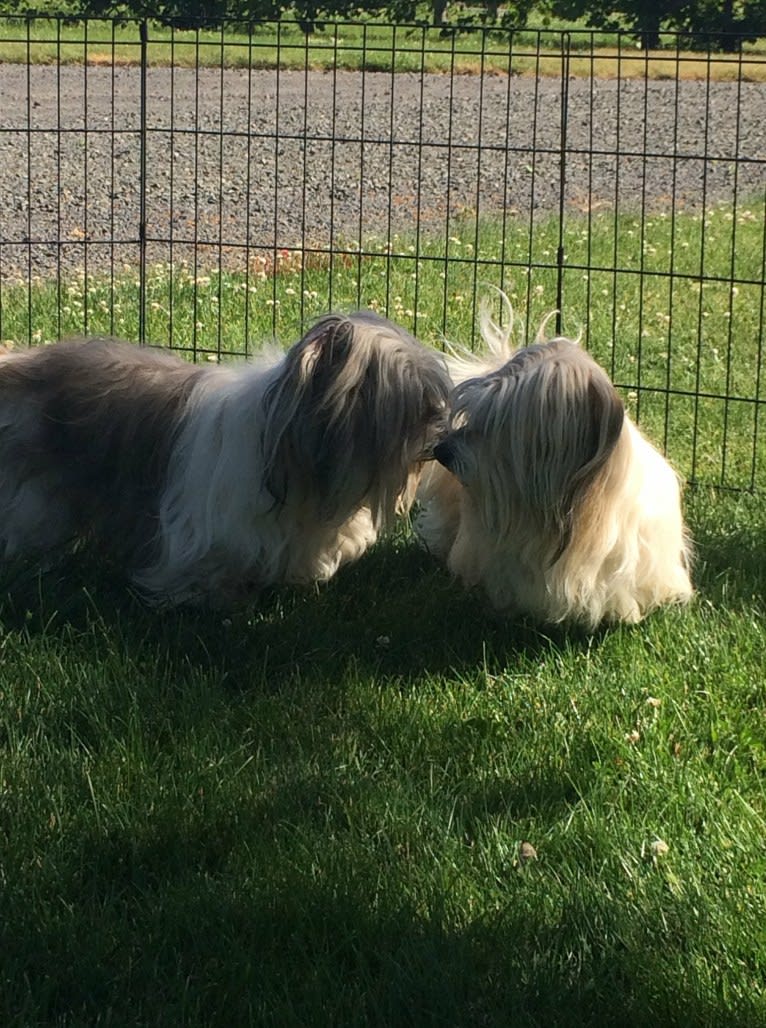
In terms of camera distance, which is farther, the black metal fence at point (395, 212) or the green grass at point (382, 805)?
the black metal fence at point (395, 212)

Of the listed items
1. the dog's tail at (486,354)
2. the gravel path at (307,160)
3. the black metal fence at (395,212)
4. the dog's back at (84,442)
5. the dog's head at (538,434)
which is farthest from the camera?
the gravel path at (307,160)

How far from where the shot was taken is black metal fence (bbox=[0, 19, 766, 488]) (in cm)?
615

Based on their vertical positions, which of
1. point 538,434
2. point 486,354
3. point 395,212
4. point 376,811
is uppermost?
point 395,212

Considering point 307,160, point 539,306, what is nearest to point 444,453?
point 539,306

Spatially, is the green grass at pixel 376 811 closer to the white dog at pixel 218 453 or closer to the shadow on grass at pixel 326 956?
the shadow on grass at pixel 326 956

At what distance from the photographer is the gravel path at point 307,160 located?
9.12 m

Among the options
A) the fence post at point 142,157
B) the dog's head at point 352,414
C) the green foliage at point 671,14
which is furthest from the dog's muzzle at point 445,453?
the green foliage at point 671,14

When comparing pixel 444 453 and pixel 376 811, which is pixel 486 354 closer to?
pixel 444 453

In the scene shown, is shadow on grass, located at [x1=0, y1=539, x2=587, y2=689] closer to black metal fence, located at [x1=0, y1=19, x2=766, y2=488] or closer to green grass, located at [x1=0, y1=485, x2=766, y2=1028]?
green grass, located at [x1=0, y1=485, x2=766, y2=1028]

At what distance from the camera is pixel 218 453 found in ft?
14.3

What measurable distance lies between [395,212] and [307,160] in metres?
1.82

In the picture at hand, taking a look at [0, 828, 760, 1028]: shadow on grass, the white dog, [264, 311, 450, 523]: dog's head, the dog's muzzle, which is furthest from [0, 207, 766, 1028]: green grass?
the dog's muzzle

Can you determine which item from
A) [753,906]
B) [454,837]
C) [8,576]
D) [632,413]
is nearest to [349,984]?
[454,837]

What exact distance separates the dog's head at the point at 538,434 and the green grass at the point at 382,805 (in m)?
0.50
